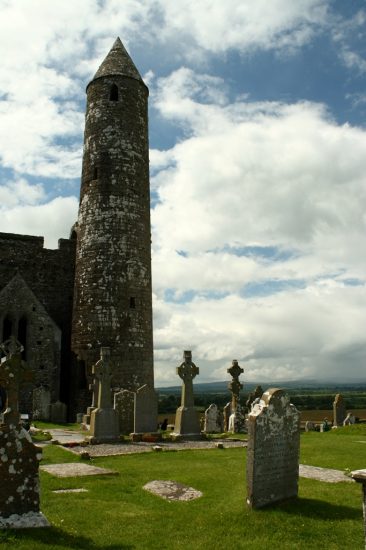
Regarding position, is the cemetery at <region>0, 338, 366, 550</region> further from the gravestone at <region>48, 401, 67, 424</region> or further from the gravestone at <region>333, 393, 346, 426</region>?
the gravestone at <region>333, 393, 346, 426</region>

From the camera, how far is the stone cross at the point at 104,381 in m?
16.7

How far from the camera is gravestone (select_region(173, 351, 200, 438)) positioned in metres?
17.4

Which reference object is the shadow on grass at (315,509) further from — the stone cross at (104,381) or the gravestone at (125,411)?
the gravestone at (125,411)

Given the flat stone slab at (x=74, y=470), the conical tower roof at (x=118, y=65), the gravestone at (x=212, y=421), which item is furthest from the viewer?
the conical tower roof at (x=118, y=65)

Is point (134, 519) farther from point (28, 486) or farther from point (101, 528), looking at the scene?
point (28, 486)

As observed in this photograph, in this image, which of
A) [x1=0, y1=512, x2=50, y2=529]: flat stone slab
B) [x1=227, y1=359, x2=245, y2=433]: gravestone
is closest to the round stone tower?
[x1=227, y1=359, x2=245, y2=433]: gravestone

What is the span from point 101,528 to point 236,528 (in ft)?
5.70

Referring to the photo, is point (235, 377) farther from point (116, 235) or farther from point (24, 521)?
point (24, 521)

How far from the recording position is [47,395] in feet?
81.5

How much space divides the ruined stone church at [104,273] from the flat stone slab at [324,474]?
607 inches

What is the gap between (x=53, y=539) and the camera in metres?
6.05

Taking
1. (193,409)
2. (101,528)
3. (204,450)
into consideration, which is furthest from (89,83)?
(101,528)

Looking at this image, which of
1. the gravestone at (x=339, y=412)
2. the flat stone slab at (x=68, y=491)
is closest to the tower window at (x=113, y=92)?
the gravestone at (x=339, y=412)

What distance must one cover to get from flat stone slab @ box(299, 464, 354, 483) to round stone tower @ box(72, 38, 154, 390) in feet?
50.6
